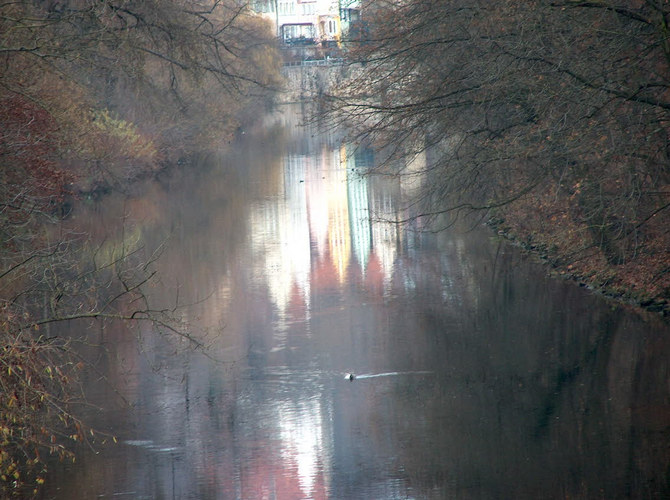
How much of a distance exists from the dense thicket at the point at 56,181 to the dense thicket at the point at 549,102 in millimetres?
3567

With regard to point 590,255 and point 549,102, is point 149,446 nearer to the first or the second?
point 549,102

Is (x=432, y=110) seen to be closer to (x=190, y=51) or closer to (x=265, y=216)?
(x=190, y=51)

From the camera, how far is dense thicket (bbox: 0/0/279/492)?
9.71 metres

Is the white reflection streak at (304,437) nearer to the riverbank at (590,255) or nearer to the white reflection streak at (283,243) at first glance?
the white reflection streak at (283,243)

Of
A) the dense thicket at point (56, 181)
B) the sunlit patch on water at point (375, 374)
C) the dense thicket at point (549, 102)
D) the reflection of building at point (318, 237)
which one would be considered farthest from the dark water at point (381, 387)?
the dense thicket at point (549, 102)

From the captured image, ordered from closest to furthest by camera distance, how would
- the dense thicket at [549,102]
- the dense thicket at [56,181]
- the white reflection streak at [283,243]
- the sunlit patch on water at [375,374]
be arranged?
the dense thicket at [56,181] < the dense thicket at [549,102] < the sunlit patch on water at [375,374] < the white reflection streak at [283,243]

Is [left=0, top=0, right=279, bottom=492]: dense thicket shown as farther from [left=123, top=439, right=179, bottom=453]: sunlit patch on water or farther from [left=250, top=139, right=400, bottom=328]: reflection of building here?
[left=250, top=139, right=400, bottom=328]: reflection of building

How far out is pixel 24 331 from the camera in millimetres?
9672

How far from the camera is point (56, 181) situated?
56.3 feet

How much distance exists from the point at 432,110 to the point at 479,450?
687cm

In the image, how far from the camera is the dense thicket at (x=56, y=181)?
9.71 m

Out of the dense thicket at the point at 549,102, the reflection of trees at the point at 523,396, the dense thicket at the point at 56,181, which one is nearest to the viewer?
the dense thicket at the point at 56,181

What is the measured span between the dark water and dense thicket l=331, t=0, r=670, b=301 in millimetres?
2176

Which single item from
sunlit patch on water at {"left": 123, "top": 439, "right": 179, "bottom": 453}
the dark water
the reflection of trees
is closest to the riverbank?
the dark water
